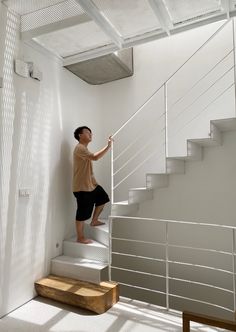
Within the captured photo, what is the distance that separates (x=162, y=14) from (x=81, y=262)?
9.63 feet

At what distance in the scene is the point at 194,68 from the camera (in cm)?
402

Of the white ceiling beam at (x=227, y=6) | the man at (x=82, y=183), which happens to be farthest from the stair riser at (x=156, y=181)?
the white ceiling beam at (x=227, y=6)

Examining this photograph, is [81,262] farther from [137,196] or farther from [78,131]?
[78,131]

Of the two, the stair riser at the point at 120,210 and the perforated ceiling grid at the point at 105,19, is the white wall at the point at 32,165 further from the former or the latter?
the stair riser at the point at 120,210

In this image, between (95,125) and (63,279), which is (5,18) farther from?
(63,279)

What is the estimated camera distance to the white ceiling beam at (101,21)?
8.28ft

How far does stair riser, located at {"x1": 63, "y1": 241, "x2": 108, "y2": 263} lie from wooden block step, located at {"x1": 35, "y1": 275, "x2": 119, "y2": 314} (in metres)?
0.32

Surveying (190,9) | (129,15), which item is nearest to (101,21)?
(129,15)

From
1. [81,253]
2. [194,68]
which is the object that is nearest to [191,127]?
[194,68]

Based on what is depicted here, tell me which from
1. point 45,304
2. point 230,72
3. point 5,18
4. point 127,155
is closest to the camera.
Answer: point 5,18

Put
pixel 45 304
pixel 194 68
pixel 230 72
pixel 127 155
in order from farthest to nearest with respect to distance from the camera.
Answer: pixel 127 155, pixel 194 68, pixel 230 72, pixel 45 304

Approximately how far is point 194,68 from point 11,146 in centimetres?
286

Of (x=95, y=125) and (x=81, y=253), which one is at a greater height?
(x=95, y=125)

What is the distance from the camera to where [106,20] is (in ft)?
9.24
